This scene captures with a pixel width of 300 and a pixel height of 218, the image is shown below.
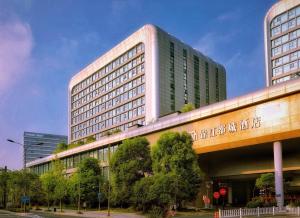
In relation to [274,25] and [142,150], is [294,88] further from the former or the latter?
[274,25]

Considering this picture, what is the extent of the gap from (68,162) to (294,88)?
2929 inches

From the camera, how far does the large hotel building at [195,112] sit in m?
52.1

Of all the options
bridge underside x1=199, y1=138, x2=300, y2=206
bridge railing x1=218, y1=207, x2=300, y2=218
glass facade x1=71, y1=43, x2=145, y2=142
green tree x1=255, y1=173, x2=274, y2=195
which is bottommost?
bridge railing x1=218, y1=207, x2=300, y2=218

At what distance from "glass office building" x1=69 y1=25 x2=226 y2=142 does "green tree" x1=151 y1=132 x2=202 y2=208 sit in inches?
1589

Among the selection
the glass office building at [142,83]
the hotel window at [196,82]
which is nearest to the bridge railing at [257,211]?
the glass office building at [142,83]

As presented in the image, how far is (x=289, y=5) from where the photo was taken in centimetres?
10381

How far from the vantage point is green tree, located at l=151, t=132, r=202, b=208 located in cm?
5584

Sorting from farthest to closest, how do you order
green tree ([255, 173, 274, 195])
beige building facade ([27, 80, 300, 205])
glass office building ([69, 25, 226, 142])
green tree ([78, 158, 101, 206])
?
1. glass office building ([69, 25, 226, 142])
2. green tree ([78, 158, 101, 206])
3. green tree ([255, 173, 274, 195])
4. beige building facade ([27, 80, 300, 205])

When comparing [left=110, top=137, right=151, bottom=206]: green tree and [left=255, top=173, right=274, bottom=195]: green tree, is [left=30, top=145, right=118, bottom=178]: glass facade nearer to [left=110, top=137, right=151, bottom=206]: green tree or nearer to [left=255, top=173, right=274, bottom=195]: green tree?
[left=110, top=137, right=151, bottom=206]: green tree

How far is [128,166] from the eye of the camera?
61.8m

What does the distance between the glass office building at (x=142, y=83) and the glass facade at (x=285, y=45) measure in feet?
70.5

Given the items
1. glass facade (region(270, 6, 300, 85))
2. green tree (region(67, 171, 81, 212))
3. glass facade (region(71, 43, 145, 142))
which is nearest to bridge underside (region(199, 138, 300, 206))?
green tree (region(67, 171, 81, 212))

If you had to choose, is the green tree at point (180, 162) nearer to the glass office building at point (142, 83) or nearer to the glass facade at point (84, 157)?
the glass facade at point (84, 157)

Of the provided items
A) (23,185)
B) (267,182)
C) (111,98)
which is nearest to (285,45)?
(111,98)
